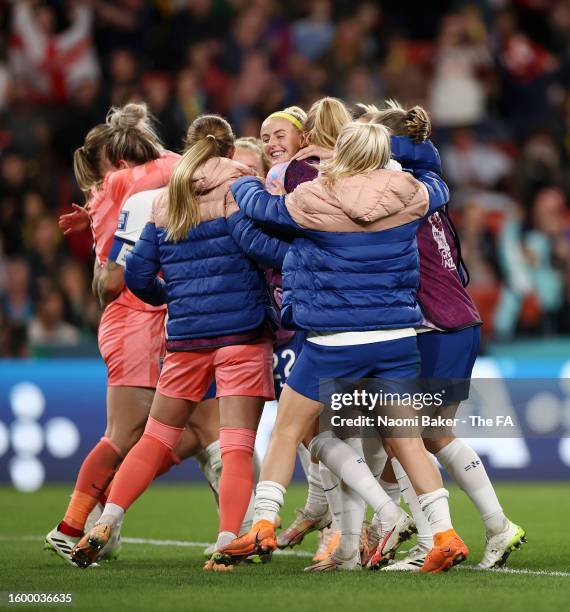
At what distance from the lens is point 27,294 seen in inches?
511

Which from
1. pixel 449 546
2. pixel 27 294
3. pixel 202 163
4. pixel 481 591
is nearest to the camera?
pixel 481 591

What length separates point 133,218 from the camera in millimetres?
7086

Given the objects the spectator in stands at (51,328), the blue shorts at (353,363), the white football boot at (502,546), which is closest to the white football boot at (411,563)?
the white football boot at (502,546)

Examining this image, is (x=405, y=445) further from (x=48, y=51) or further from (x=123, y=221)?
(x=48, y=51)

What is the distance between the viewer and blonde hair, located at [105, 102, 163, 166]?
24.5 feet

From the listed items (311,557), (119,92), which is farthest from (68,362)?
(311,557)

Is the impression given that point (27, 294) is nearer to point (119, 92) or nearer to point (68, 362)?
point (68, 362)

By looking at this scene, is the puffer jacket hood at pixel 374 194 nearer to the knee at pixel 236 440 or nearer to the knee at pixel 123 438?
the knee at pixel 236 440

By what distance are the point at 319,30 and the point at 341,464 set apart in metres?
10.6

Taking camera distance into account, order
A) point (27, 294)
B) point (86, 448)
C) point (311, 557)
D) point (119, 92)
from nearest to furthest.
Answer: point (311, 557)
point (86, 448)
point (27, 294)
point (119, 92)

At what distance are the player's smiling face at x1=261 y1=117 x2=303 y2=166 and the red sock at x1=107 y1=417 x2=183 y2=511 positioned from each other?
4.87 feet

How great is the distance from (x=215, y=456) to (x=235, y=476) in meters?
0.96

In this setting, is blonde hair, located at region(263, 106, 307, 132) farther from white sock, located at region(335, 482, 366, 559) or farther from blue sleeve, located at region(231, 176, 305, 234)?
white sock, located at region(335, 482, 366, 559)

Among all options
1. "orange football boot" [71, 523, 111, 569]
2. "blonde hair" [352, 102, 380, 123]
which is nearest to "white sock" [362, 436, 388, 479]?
"orange football boot" [71, 523, 111, 569]
